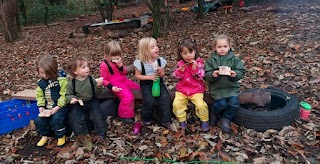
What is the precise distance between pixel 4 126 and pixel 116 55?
2.06m

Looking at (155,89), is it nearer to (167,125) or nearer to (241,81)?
(167,125)

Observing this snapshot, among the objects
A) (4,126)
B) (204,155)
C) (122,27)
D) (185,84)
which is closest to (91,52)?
(122,27)

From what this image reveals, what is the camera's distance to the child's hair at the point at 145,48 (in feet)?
13.4

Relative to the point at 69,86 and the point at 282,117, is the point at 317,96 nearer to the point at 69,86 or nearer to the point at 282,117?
the point at 282,117

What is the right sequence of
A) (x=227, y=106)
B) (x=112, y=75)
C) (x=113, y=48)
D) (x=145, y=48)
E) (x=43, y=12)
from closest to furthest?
1. (x=227, y=106)
2. (x=145, y=48)
3. (x=113, y=48)
4. (x=112, y=75)
5. (x=43, y=12)

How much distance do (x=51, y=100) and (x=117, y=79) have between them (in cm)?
99

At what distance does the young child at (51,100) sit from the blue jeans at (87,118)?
14 centimetres

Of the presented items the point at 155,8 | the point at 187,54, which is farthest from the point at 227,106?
the point at 155,8

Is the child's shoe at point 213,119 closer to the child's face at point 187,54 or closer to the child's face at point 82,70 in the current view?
the child's face at point 187,54

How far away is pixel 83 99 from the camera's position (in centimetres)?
405

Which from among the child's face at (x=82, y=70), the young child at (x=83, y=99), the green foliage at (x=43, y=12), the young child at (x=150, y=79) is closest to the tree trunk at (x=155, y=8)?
the young child at (x=150, y=79)

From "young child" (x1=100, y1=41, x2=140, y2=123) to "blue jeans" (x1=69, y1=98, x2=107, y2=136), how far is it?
34 centimetres

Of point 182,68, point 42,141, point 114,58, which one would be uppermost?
point 114,58

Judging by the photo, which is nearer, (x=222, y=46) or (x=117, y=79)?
(x=222, y=46)
